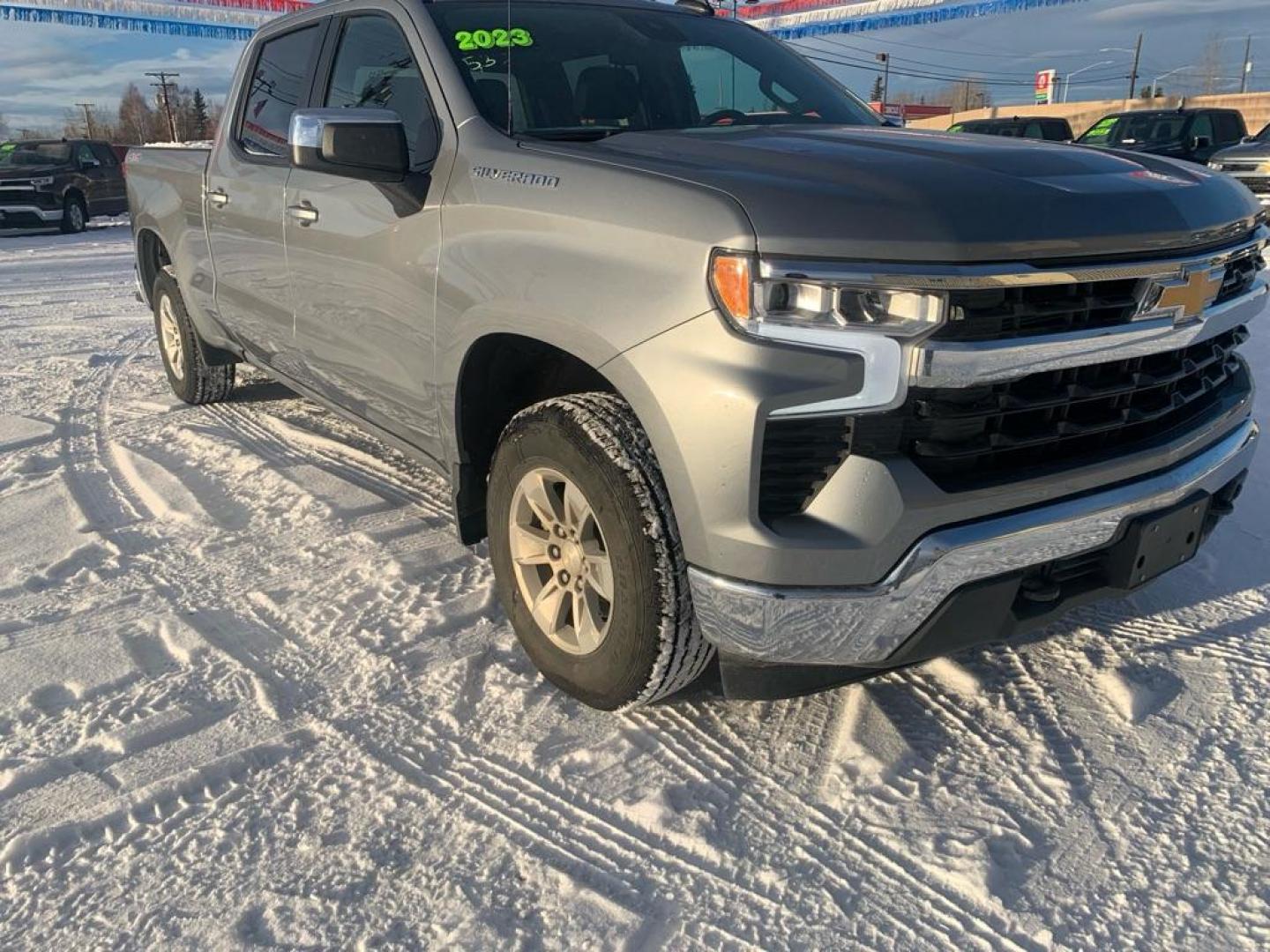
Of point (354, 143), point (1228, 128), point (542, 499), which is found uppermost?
point (354, 143)

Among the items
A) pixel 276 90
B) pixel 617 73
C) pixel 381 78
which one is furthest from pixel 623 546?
pixel 276 90

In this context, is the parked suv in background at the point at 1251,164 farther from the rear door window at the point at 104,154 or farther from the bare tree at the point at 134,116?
the bare tree at the point at 134,116

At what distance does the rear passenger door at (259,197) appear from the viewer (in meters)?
3.84

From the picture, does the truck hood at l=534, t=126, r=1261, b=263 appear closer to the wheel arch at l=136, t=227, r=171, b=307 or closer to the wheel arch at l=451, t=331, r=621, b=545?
the wheel arch at l=451, t=331, r=621, b=545

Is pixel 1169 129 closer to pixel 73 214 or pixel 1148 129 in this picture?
pixel 1148 129

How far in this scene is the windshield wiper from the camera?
2.79m

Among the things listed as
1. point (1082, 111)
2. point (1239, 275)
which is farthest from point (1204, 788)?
point (1082, 111)

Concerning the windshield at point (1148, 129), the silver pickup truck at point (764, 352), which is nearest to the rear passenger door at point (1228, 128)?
the windshield at point (1148, 129)

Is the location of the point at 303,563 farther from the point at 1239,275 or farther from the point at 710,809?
the point at 1239,275

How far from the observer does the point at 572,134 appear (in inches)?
111

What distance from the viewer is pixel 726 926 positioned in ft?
6.40

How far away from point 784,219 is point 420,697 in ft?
5.19

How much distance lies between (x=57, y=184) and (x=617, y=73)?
18.0 meters

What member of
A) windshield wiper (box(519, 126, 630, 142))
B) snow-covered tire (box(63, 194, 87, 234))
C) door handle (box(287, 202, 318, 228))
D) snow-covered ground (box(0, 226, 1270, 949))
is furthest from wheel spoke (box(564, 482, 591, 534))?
snow-covered tire (box(63, 194, 87, 234))
